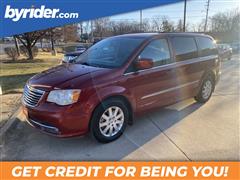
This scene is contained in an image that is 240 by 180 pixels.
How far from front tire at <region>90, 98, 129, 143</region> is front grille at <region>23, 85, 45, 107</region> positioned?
0.89 meters

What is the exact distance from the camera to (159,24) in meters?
35.1

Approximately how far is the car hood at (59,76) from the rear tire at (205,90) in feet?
9.60

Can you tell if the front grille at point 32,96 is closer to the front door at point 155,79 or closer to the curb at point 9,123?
the curb at point 9,123

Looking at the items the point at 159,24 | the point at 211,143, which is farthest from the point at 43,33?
the point at 211,143

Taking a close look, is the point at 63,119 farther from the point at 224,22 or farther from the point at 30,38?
the point at 224,22

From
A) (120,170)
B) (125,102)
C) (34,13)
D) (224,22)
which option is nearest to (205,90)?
(125,102)

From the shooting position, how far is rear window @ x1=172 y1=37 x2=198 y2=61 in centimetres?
506

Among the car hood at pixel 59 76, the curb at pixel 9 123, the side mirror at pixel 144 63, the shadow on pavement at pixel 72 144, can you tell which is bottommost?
the shadow on pavement at pixel 72 144

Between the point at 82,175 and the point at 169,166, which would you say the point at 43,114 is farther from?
the point at 169,166

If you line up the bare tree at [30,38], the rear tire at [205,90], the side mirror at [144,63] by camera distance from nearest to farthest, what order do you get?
the side mirror at [144,63]
the rear tire at [205,90]
the bare tree at [30,38]

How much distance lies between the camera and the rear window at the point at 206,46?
5.80 metres

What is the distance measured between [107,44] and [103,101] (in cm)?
160

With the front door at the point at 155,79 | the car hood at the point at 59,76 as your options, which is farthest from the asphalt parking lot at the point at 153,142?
the car hood at the point at 59,76

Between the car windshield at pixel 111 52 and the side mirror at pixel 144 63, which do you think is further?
the car windshield at pixel 111 52
